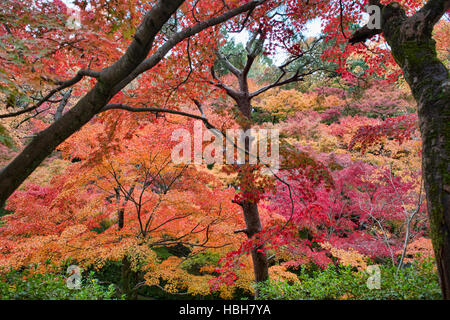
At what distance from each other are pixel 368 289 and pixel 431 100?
2028 millimetres

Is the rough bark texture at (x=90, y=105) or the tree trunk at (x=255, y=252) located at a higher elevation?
the rough bark texture at (x=90, y=105)

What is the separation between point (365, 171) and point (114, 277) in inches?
375

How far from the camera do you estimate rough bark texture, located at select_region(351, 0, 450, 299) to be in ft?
6.40

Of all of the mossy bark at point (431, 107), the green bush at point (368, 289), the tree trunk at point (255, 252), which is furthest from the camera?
the tree trunk at point (255, 252)

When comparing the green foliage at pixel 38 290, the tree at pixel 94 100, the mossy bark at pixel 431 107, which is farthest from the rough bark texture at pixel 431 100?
the green foliage at pixel 38 290

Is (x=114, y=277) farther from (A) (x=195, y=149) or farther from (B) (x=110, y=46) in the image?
(B) (x=110, y=46)

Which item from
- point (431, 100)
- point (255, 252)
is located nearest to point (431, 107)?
point (431, 100)

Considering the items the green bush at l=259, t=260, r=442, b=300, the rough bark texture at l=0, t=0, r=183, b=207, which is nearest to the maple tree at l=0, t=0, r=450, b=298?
the rough bark texture at l=0, t=0, r=183, b=207

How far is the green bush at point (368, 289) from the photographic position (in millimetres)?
2354

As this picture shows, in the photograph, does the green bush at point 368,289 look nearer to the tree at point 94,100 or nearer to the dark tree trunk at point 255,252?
the dark tree trunk at point 255,252

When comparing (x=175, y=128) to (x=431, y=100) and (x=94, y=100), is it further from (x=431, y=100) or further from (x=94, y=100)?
(x=431, y=100)

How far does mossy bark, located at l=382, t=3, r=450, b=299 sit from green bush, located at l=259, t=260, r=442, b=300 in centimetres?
50

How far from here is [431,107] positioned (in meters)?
2.20

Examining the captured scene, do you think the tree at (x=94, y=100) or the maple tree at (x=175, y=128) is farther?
→ the maple tree at (x=175, y=128)
